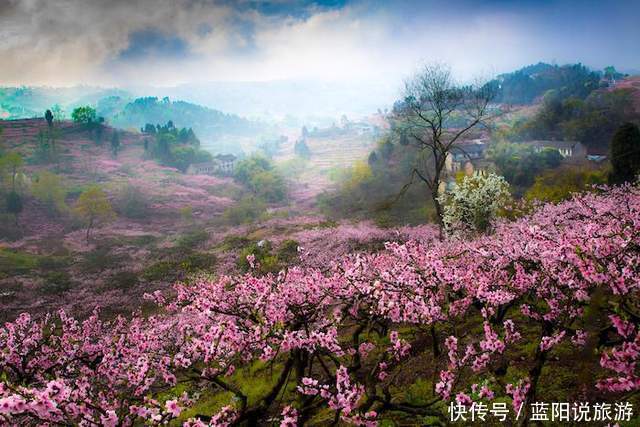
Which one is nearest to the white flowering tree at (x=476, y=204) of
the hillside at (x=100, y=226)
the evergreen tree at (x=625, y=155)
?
the evergreen tree at (x=625, y=155)

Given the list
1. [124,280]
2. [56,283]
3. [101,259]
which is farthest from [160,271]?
[101,259]

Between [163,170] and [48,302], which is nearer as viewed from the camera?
[48,302]

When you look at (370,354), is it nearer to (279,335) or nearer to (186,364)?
(279,335)

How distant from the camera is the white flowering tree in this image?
27.0m

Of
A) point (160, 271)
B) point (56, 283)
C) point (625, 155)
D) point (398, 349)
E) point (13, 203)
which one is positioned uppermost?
point (625, 155)

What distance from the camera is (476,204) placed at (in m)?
27.1

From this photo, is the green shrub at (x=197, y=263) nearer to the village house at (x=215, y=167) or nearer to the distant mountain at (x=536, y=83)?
the village house at (x=215, y=167)

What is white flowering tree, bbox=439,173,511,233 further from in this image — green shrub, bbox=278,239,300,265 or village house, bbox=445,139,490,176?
village house, bbox=445,139,490,176

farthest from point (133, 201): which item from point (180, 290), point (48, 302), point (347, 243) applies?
point (180, 290)

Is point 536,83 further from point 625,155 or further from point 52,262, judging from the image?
point 52,262

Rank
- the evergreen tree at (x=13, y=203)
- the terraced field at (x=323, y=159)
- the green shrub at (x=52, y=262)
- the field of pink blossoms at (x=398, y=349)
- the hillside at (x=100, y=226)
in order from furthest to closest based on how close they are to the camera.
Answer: the terraced field at (x=323, y=159)
the evergreen tree at (x=13, y=203)
the green shrub at (x=52, y=262)
the hillside at (x=100, y=226)
the field of pink blossoms at (x=398, y=349)

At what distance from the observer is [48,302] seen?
99.6 feet

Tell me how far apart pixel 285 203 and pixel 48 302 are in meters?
51.6

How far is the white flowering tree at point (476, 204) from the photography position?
88.6ft
